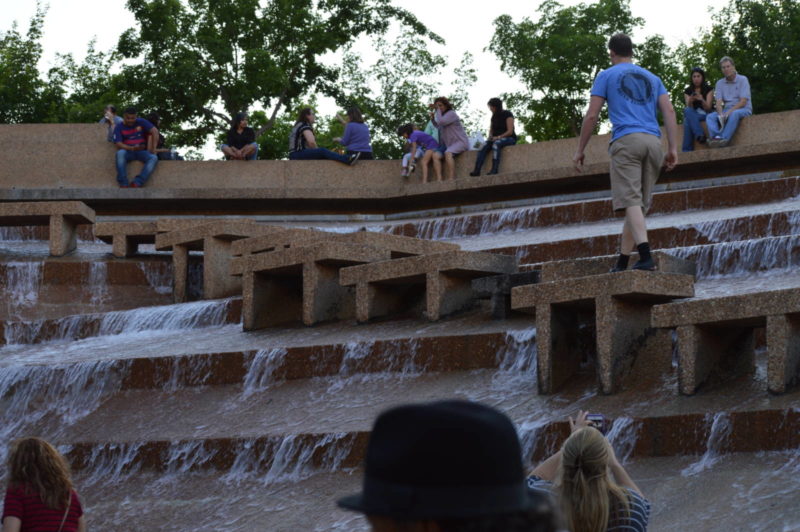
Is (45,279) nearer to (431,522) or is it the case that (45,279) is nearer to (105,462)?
(105,462)

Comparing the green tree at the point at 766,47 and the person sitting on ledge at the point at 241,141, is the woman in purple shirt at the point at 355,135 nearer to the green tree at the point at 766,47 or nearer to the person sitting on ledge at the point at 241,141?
the person sitting on ledge at the point at 241,141

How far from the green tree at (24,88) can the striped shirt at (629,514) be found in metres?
35.9

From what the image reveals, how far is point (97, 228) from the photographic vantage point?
51.7 feet

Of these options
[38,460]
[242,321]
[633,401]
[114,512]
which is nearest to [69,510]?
[38,460]

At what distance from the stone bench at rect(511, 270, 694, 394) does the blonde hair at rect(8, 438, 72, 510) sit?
13.1ft

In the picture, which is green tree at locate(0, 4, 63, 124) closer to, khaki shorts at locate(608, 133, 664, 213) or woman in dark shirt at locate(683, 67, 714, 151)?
woman in dark shirt at locate(683, 67, 714, 151)

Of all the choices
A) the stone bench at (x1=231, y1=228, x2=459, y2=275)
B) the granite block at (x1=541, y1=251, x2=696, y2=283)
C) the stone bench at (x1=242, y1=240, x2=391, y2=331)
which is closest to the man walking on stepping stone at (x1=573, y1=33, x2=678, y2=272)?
the granite block at (x1=541, y1=251, x2=696, y2=283)

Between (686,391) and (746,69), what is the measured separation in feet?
101

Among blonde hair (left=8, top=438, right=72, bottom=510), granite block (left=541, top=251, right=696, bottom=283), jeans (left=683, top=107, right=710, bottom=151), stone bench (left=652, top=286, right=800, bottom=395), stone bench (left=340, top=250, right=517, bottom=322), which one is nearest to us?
blonde hair (left=8, top=438, right=72, bottom=510)

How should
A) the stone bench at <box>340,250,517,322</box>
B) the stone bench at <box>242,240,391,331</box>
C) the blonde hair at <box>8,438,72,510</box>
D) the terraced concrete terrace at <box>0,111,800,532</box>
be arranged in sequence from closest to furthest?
the blonde hair at <box>8,438,72,510</box>, the terraced concrete terrace at <box>0,111,800,532</box>, the stone bench at <box>340,250,517,322</box>, the stone bench at <box>242,240,391,331</box>

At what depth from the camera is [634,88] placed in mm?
8867

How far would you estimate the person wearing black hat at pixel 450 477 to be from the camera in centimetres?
184

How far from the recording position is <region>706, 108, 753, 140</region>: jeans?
18688mm

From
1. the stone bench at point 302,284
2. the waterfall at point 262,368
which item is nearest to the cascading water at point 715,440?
the waterfall at point 262,368
